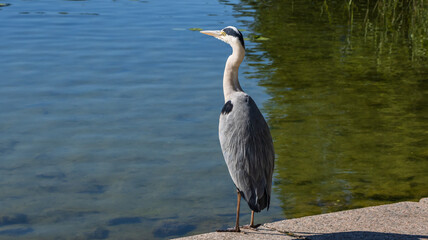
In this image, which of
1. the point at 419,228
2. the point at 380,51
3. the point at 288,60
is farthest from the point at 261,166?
the point at 380,51

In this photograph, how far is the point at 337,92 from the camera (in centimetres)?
1066

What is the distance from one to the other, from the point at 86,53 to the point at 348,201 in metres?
7.51

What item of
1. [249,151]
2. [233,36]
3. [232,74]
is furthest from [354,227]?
[233,36]

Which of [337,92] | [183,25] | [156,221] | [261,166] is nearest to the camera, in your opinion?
[261,166]

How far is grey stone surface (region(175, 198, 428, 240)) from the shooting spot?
5.04 metres

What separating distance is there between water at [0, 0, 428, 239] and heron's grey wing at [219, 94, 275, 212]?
118 centimetres

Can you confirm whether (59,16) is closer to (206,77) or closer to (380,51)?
(206,77)

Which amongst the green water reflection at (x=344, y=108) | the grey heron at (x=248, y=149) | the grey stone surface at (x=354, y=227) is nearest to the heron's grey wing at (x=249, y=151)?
the grey heron at (x=248, y=149)

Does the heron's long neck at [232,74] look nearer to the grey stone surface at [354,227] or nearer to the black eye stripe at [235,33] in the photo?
the black eye stripe at [235,33]

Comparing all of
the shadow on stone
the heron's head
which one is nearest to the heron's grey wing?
the shadow on stone

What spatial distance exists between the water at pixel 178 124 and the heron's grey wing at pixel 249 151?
1177 mm

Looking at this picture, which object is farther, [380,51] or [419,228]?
[380,51]

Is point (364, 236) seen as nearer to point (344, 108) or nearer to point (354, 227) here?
point (354, 227)

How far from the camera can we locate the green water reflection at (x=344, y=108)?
281 inches
